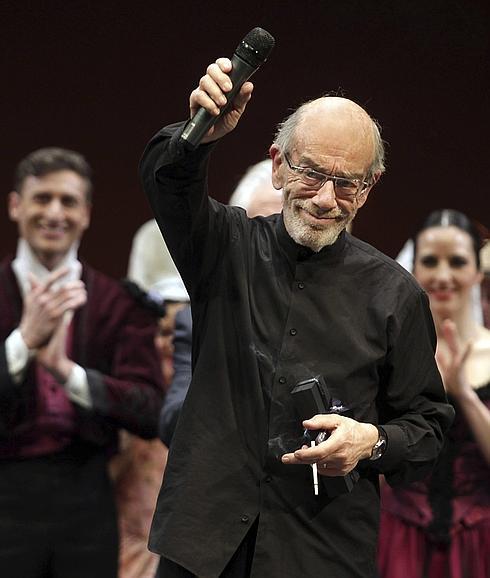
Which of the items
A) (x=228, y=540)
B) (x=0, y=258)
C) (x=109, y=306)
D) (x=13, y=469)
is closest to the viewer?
(x=228, y=540)


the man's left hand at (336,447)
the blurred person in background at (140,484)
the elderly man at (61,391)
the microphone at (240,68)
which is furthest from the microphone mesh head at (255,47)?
the blurred person in background at (140,484)

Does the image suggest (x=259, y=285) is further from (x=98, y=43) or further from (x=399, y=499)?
(x=98, y=43)

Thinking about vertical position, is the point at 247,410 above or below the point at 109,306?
above

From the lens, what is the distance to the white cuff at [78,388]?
10.8ft

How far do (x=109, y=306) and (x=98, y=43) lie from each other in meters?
1.29

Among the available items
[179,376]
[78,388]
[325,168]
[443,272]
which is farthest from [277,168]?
[443,272]

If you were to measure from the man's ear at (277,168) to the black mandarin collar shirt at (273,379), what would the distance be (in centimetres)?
8

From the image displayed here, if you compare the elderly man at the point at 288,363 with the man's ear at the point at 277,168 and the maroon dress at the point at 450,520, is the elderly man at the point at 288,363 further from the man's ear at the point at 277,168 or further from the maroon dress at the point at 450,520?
the maroon dress at the point at 450,520

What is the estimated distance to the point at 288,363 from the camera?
6.63 ft

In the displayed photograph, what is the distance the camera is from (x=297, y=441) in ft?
6.50

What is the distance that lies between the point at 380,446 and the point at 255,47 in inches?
26.8

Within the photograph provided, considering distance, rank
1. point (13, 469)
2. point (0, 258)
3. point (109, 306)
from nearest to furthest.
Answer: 1. point (13, 469)
2. point (109, 306)
3. point (0, 258)

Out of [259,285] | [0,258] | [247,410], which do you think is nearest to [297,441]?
[247,410]

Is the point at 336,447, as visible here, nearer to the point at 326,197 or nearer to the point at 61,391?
the point at 326,197
